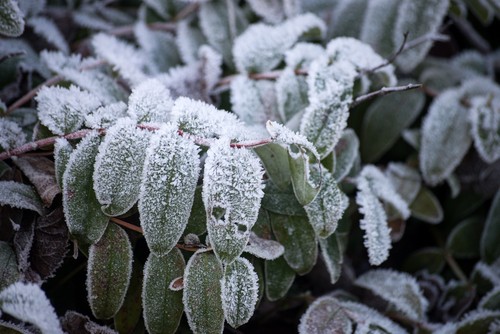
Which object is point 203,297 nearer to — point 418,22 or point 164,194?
point 164,194

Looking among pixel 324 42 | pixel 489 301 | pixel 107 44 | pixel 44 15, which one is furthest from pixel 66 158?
pixel 489 301

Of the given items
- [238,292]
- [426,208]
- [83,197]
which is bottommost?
[426,208]

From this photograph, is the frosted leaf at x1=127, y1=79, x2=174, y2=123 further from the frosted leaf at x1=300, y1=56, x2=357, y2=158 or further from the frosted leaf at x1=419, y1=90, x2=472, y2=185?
the frosted leaf at x1=419, y1=90, x2=472, y2=185

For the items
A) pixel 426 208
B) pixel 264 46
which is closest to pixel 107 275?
pixel 264 46

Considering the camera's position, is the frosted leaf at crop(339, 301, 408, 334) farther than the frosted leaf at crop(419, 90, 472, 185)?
No

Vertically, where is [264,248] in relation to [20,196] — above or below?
below

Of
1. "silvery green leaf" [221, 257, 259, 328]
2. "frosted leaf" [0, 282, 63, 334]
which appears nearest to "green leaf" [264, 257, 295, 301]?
"silvery green leaf" [221, 257, 259, 328]
